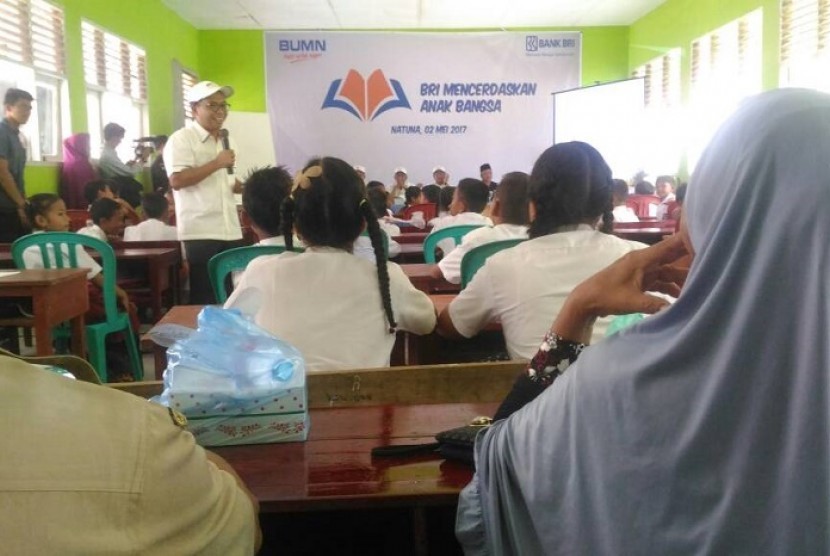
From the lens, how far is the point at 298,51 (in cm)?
1025

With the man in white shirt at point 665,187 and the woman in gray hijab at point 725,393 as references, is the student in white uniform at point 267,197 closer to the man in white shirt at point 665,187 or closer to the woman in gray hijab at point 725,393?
the woman in gray hijab at point 725,393

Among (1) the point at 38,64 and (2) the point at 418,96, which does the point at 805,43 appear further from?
(1) the point at 38,64

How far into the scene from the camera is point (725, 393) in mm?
651

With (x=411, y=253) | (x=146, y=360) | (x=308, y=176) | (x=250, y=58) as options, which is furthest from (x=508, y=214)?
(x=250, y=58)

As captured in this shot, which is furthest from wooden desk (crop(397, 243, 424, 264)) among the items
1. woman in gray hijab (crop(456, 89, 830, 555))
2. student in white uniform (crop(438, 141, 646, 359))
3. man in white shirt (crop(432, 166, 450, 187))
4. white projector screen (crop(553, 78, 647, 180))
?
man in white shirt (crop(432, 166, 450, 187))

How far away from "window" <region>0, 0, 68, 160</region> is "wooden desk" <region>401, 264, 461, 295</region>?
4299 mm

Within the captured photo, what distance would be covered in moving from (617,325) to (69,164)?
623 centimetres

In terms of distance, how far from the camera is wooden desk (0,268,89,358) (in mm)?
2883

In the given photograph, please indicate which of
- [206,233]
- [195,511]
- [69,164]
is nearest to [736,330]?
[195,511]

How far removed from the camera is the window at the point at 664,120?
900 centimetres

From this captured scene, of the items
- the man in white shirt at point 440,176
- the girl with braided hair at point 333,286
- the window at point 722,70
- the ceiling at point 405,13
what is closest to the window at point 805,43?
the window at point 722,70

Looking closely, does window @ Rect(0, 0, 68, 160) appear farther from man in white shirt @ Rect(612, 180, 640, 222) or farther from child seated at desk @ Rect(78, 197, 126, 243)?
man in white shirt @ Rect(612, 180, 640, 222)

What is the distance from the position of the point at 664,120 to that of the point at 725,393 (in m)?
9.41

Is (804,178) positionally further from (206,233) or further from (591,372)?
(206,233)
